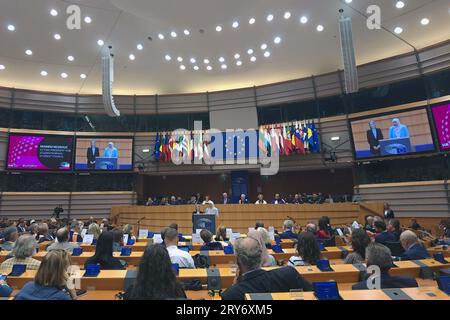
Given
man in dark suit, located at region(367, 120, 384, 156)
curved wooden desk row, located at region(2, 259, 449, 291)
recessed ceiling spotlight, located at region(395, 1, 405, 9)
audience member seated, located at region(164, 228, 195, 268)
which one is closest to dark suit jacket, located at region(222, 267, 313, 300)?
curved wooden desk row, located at region(2, 259, 449, 291)

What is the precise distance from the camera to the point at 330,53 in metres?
13.0

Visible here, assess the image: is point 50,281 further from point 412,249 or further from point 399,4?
point 399,4

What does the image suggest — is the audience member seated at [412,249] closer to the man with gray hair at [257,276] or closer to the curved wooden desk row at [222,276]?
the curved wooden desk row at [222,276]

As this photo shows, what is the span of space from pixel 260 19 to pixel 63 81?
10.9 m

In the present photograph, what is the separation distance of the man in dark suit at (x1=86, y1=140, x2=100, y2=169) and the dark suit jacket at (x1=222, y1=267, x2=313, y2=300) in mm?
14483

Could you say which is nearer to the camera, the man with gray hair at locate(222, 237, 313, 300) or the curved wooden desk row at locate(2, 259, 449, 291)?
the man with gray hair at locate(222, 237, 313, 300)

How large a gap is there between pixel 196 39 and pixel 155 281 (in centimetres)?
1175

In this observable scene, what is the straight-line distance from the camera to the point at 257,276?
2.06 metres

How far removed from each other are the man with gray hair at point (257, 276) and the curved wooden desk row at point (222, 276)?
3.16ft

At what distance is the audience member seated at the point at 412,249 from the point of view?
385 cm

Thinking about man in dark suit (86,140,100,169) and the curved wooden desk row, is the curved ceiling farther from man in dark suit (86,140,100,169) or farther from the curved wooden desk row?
the curved wooden desk row

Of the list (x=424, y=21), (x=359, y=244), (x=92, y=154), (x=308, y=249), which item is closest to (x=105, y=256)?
(x=308, y=249)

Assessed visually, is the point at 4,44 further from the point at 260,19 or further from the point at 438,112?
the point at 438,112

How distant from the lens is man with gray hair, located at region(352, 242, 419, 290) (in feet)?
8.22
